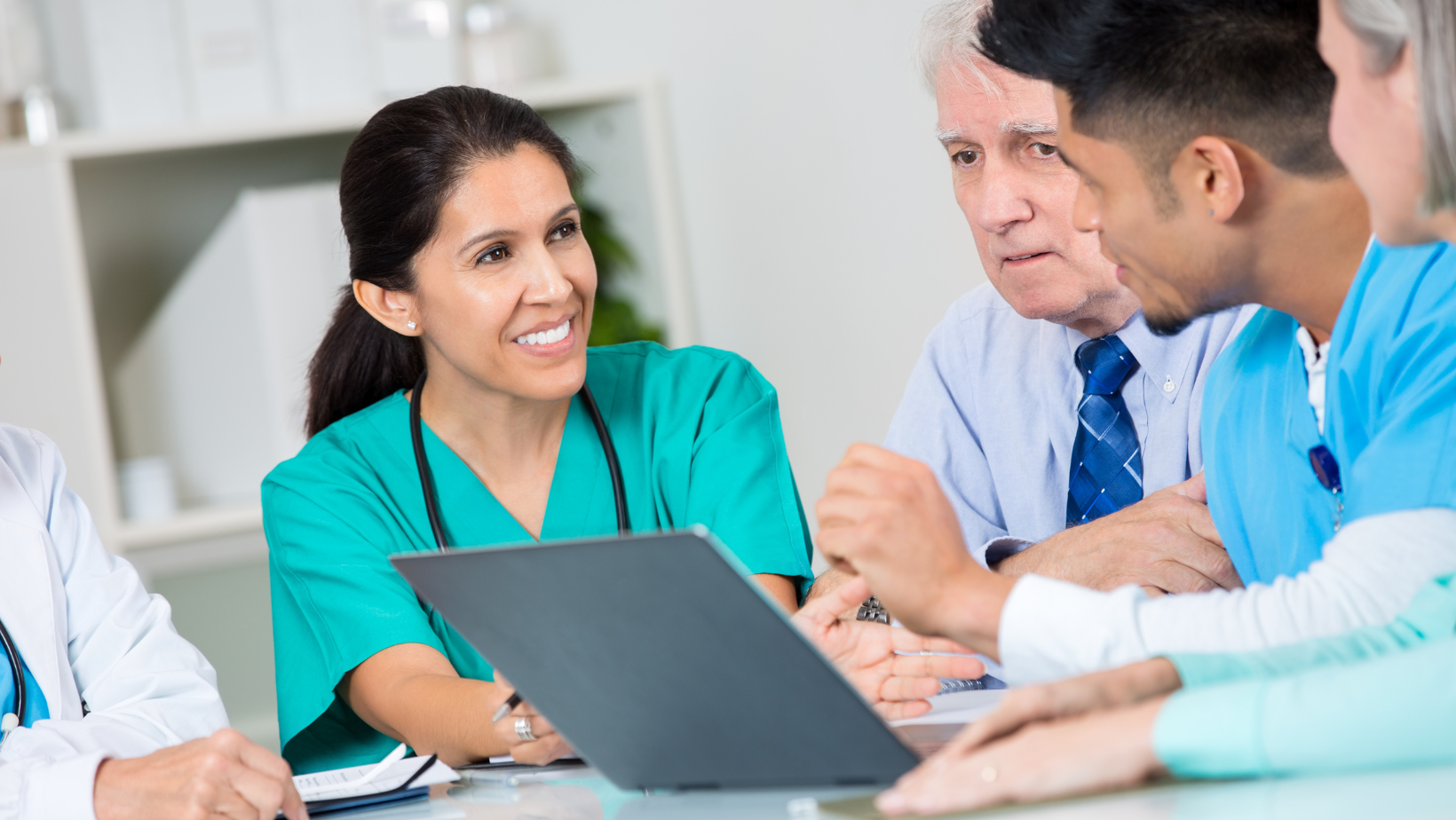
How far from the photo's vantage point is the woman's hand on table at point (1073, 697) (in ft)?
2.50

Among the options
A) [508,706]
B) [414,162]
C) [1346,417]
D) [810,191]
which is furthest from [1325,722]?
[810,191]

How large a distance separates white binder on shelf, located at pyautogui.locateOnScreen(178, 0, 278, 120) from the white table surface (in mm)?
1995

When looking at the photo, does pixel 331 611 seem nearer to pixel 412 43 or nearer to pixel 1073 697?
pixel 1073 697

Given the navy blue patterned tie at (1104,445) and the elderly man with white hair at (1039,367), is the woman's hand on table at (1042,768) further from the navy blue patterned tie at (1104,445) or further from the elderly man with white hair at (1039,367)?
the navy blue patterned tie at (1104,445)

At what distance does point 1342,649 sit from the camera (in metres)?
0.81

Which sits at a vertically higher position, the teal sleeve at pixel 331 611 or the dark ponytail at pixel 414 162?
the dark ponytail at pixel 414 162

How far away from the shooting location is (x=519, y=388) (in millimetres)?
1573

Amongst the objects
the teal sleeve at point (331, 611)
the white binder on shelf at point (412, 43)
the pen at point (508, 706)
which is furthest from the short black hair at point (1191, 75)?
the white binder on shelf at point (412, 43)

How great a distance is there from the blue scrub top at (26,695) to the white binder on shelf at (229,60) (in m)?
1.57

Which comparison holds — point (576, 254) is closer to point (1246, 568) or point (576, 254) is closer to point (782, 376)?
point (1246, 568)

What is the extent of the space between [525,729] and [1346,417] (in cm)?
67

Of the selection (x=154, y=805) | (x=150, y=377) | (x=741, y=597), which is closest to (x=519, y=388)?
(x=154, y=805)


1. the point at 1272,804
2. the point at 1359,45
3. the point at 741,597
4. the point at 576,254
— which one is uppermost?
the point at 1359,45

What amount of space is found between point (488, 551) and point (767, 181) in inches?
71.1
